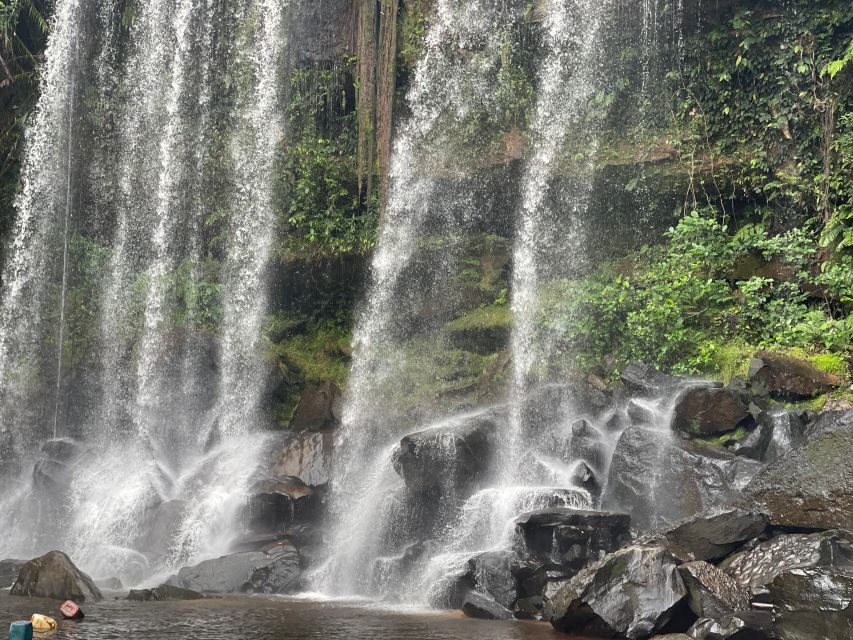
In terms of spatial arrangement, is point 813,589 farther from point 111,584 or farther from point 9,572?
point 9,572

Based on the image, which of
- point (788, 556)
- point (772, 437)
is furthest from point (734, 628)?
point (772, 437)

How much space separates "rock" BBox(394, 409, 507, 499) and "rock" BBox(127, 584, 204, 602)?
135 inches

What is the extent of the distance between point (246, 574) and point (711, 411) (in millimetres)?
6691

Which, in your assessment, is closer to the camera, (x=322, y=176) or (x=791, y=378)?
(x=791, y=378)

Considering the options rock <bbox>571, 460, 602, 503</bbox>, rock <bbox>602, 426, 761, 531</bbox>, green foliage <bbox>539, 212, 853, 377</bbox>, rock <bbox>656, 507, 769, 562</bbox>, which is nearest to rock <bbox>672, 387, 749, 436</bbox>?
rock <bbox>602, 426, 761, 531</bbox>

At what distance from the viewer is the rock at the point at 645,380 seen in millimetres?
12758

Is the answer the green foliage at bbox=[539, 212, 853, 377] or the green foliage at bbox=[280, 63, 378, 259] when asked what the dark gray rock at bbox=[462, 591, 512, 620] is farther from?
the green foliage at bbox=[280, 63, 378, 259]

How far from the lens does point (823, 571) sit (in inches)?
293

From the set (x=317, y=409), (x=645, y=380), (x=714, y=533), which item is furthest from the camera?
(x=317, y=409)

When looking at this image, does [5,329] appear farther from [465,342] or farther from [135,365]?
[465,342]

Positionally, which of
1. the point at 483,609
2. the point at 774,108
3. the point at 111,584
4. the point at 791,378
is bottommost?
the point at 111,584

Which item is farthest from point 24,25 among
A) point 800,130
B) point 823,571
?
point 823,571

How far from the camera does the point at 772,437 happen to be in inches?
431

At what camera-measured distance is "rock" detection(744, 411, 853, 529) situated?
28.3ft
